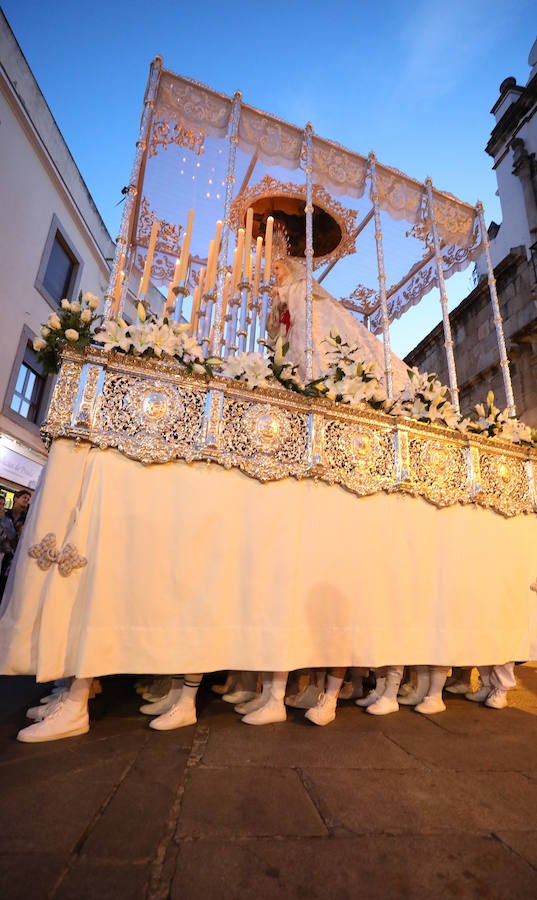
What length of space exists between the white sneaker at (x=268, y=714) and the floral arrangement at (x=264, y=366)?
1.78m

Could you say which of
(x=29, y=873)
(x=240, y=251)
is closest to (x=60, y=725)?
(x=29, y=873)

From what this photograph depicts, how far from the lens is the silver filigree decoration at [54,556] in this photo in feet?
6.12

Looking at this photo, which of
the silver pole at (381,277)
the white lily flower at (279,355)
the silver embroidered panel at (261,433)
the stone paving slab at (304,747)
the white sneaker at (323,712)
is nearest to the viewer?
the stone paving slab at (304,747)

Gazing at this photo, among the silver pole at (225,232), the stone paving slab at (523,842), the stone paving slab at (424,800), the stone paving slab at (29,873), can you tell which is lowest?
the stone paving slab at (424,800)

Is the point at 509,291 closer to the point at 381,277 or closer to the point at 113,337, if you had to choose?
the point at 381,277

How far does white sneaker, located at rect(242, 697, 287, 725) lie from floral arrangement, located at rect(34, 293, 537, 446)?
1778 mm

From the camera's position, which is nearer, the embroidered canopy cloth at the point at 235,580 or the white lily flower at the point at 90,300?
the embroidered canopy cloth at the point at 235,580

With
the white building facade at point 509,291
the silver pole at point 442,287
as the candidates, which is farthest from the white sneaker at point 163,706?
the white building facade at point 509,291

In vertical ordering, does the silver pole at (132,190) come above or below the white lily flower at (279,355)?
above

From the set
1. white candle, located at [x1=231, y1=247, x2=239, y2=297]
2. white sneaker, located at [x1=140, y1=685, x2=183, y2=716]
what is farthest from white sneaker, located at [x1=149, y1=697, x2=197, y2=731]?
white candle, located at [x1=231, y1=247, x2=239, y2=297]

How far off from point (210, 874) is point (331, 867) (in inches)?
11.9

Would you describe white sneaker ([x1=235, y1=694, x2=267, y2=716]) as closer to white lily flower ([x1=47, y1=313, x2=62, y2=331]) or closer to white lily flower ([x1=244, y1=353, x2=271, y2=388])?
white lily flower ([x1=244, y1=353, x2=271, y2=388])

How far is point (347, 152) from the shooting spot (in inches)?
151

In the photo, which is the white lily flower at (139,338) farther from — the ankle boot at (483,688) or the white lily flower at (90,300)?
the ankle boot at (483,688)
